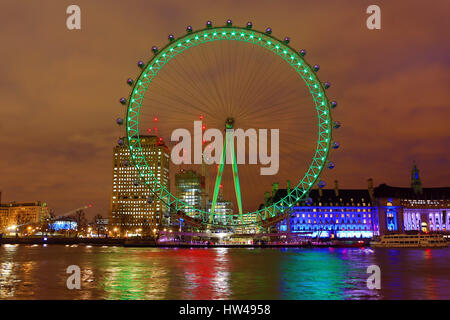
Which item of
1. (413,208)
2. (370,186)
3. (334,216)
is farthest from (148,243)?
(413,208)

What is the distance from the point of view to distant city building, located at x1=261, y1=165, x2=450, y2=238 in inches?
5896

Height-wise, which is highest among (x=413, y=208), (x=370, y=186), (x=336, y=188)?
(x=370, y=186)

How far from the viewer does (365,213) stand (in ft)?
502

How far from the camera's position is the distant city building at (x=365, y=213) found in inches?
5896

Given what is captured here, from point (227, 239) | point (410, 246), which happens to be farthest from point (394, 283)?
point (227, 239)

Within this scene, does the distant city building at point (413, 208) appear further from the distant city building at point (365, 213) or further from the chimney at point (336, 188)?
the chimney at point (336, 188)

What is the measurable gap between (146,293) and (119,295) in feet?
4.37

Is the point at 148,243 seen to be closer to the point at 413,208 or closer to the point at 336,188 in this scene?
the point at 336,188

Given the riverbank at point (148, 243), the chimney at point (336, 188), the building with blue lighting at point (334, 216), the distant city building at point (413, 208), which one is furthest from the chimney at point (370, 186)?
the riverbank at point (148, 243)

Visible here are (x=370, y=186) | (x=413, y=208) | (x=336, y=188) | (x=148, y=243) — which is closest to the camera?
(x=148, y=243)

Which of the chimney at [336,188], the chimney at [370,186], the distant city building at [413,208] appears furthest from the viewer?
the chimney at [370,186]

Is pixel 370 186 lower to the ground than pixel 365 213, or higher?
higher
